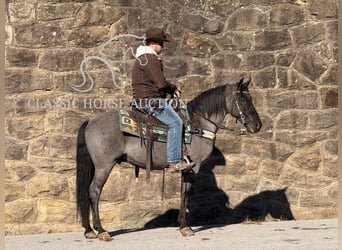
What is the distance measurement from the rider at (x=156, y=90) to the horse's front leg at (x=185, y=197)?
8.8 inches

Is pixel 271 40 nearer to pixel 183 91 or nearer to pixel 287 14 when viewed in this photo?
pixel 287 14

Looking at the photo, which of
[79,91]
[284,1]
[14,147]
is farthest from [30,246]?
[284,1]

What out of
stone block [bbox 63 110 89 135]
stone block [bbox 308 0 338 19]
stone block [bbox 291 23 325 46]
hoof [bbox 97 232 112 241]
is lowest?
hoof [bbox 97 232 112 241]

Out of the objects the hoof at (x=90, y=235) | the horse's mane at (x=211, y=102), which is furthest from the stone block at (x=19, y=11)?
the hoof at (x=90, y=235)

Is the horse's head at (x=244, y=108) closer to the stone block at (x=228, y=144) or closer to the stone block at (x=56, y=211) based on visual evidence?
the stone block at (x=228, y=144)

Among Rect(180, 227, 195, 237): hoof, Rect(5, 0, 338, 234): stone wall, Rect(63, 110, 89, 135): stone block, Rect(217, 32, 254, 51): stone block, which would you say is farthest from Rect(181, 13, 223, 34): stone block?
Rect(180, 227, 195, 237): hoof

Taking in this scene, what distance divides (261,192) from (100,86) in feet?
8.79

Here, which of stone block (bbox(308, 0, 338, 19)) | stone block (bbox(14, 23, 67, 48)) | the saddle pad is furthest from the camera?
stone block (bbox(308, 0, 338, 19))

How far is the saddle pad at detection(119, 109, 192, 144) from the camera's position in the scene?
9938 millimetres

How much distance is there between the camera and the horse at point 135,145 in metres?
9.98

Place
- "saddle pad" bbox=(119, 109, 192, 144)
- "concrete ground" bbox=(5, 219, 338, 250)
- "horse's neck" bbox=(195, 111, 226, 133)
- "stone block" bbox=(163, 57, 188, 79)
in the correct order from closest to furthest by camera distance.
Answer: "concrete ground" bbox=(5, 219, 338, 250), "saddle pad" bbox=(119, 109, 192, 144), "horse's neck" bbox=(195, 111, 226, 133), "stone block" bbox=(163, 57, 188, 79)

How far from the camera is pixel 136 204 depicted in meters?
11.1

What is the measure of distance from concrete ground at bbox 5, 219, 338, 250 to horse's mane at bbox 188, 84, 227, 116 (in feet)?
5.03

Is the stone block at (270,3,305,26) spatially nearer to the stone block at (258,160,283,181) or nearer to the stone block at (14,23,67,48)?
the stone block at (258,160,283,181)
